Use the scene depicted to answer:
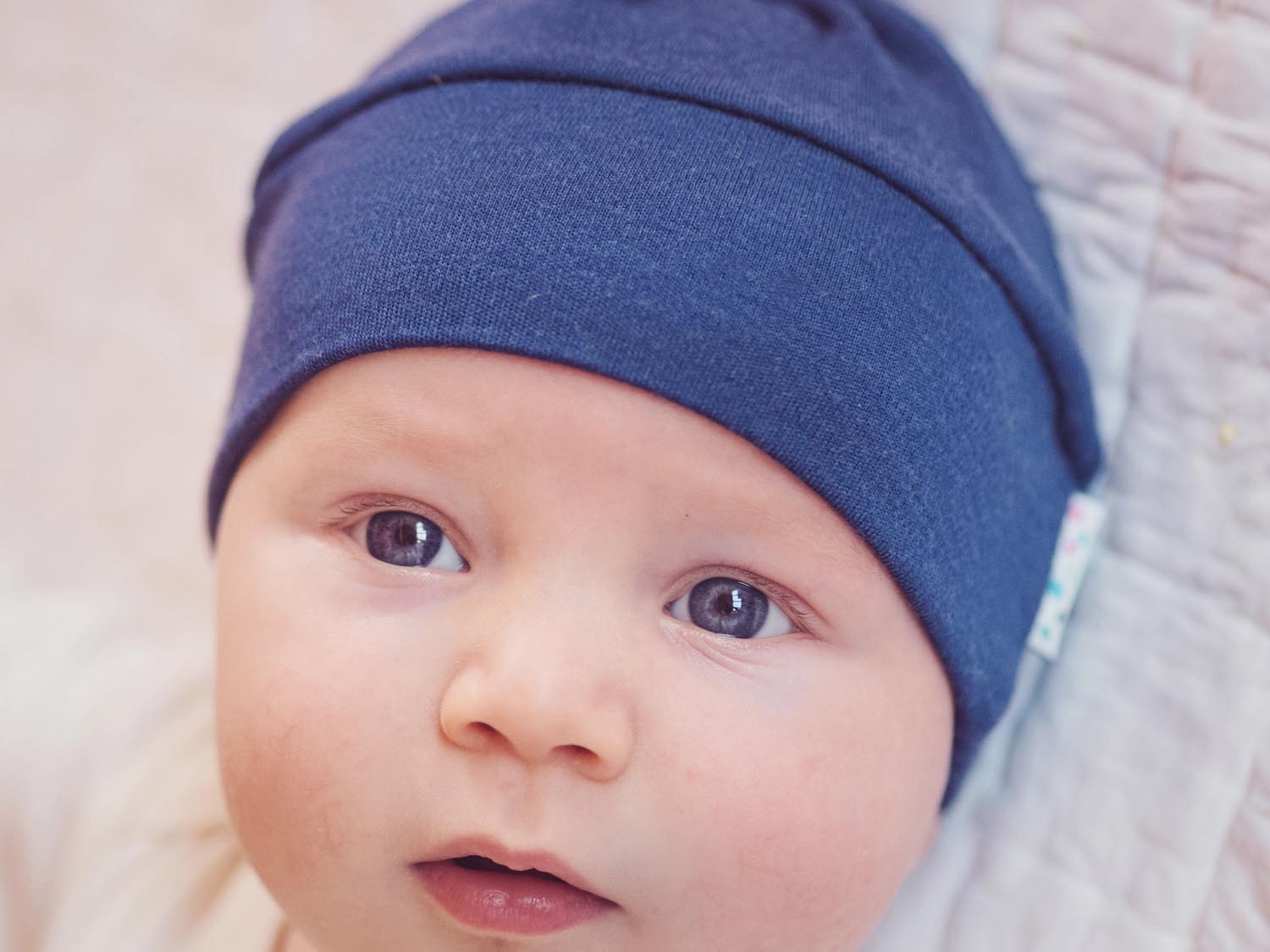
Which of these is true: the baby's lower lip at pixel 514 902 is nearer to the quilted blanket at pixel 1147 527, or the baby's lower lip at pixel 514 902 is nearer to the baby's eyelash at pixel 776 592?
the baby's eyelash at pixel 776 592

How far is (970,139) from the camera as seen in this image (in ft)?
4.23

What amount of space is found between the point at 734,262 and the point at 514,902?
474mm

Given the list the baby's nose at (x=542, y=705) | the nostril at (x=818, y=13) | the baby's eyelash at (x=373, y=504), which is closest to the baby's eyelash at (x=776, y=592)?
the baby's nose at (x=542, y=705)

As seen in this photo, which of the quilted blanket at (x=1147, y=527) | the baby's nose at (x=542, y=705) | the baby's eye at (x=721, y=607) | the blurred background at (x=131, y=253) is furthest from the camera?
the blurred background at (x=131, y=253)

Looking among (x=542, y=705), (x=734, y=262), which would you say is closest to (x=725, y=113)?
(x=734, y=262)

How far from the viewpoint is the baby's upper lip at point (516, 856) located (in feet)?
3.22

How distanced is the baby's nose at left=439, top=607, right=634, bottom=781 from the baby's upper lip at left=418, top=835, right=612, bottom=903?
0.19 ft

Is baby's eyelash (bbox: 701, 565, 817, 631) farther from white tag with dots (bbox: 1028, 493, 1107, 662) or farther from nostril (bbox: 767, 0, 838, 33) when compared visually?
nostril (bbox: 767, 0, 838, 33)

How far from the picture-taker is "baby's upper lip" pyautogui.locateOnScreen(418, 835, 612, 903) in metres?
0.98

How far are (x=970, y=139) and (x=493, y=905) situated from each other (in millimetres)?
757

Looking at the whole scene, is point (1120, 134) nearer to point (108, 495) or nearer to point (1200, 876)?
point (1200, 876)

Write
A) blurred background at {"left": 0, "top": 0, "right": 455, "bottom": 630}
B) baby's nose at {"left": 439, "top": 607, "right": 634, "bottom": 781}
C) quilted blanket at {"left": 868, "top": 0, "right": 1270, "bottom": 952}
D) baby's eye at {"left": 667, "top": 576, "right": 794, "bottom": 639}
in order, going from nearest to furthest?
baby's nose at {"left": 439, "top": 607, "right": 634, "bottom": 781}, baby's eye at {"left": 667, "top": 576, "right": 794, "bottom": 639}, quilted blanket at {"left": 868, "top": 0, "right": 1270, "bottom": 952}, blurred background at {"left": 0, "top": 0, "right": 455, "bottom": 630}

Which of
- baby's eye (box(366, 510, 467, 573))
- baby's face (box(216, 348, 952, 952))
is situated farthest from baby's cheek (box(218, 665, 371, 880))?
baby's eye (box(366, 510, 467, 573))

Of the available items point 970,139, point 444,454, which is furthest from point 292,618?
point 970,139
